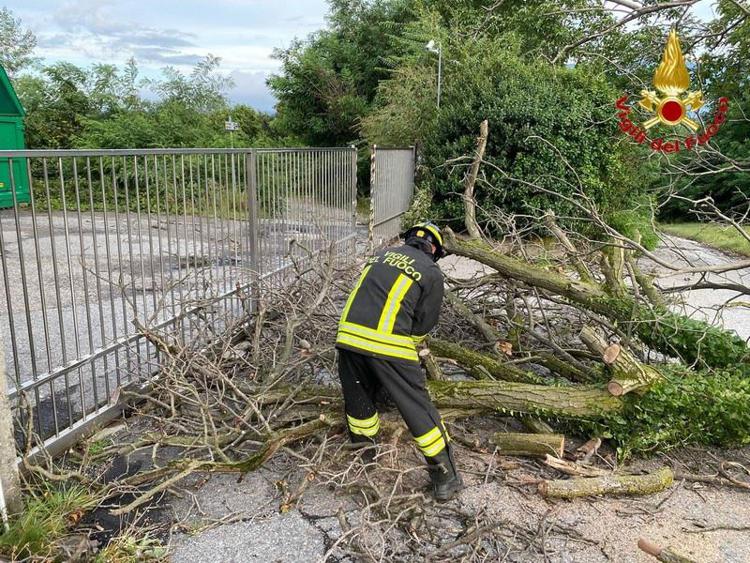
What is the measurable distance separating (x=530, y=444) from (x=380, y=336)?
3.81 feet

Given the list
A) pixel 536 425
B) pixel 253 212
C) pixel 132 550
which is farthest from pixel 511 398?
pixel 253 212

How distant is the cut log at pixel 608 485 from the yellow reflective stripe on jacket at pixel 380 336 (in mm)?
1049

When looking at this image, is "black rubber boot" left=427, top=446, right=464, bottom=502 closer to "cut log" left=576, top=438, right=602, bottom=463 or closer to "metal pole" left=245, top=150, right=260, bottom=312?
"cut log" left=576, top=438, right=602, bottom=463

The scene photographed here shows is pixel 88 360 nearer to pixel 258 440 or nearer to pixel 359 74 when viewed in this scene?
pixel 258 440

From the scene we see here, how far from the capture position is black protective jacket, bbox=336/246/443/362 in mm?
3043

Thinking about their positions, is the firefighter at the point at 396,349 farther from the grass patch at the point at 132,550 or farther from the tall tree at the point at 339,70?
the tall tree at the point at 339,70

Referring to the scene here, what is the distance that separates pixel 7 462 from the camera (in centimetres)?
260

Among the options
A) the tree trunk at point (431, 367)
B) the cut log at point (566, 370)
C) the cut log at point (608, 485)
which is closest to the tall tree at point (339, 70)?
the cut log at point (566, 370)

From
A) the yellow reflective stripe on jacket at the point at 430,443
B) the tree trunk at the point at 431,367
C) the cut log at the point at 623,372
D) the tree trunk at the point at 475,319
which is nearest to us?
the yellow reflective stripe on jacket at the point at 430,443

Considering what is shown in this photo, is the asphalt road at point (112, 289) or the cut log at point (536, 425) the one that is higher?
the asphalt road at point (112, 289)

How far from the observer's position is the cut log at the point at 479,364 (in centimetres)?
399

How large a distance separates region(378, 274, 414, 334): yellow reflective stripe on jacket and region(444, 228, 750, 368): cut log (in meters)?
1.75

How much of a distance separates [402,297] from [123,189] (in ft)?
6.84

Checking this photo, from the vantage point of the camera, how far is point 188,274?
4141 millimetres
